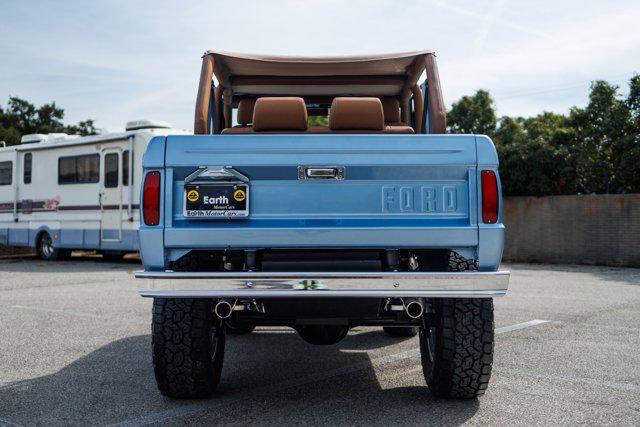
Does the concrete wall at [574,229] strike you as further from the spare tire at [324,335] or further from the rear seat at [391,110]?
the spare tire at [324,335]

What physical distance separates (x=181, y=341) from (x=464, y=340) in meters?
1.77

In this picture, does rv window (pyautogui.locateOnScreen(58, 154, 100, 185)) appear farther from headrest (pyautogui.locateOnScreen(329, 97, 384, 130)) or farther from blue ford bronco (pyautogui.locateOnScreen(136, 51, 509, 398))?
blue ford bronco (pyautogui.locateOnScreen(136, 51, 509, 398))

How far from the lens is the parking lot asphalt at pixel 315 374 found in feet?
14.1

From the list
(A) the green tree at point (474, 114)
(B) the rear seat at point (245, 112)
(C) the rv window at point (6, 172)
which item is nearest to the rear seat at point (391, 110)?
(B) the rear seat at point (245, 112)

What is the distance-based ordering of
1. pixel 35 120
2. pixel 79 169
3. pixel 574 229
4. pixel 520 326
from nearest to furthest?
pixel 520 326
pixel 79 169
pixel 574 229
pixel 35 120

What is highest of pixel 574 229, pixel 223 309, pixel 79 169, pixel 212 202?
pixel 79 169

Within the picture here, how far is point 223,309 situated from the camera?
4.32m

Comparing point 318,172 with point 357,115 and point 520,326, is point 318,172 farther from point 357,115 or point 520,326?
point 520,326

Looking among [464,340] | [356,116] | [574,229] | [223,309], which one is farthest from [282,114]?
[574,229]

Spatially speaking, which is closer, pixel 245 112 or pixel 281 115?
pixel 281 115

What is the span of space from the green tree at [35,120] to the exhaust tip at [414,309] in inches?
1750

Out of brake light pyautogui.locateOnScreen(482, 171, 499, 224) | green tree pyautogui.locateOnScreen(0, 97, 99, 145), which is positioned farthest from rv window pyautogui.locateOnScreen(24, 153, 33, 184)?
green tree pyautogui.locateOnScreen(0, 97, 99, 145)

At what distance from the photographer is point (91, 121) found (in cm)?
4812

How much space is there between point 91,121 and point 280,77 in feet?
147
